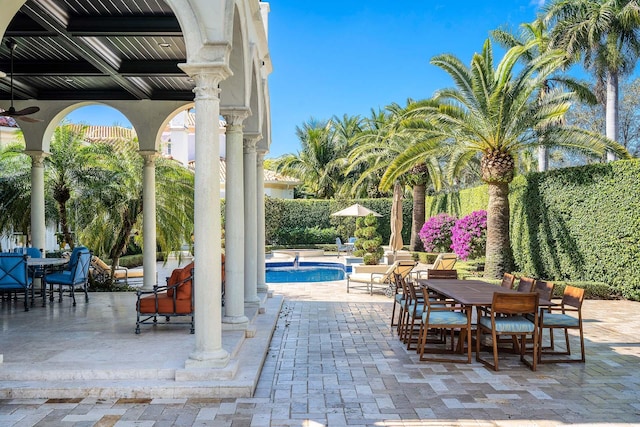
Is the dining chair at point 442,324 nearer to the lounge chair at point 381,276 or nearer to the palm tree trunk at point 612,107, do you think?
the lounge chair at point 381,276

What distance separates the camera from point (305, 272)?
21016 millimetres

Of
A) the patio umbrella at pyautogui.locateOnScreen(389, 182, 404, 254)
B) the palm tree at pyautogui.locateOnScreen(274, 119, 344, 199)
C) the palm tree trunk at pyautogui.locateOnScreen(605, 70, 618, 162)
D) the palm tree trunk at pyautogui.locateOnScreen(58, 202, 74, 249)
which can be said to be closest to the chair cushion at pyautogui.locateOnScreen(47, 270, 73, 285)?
the palm tree trunk at pyautogui.locateOnScreen(58, 202, 74, 249)

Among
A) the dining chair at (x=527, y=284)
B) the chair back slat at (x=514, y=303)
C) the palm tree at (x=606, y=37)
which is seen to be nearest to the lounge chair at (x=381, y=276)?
the dining chair at (x=527, y=284)

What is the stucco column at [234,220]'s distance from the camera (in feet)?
22.6

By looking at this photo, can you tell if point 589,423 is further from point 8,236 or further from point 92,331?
point 8,236

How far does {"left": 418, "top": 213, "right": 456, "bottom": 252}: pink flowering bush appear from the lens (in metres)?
21.0

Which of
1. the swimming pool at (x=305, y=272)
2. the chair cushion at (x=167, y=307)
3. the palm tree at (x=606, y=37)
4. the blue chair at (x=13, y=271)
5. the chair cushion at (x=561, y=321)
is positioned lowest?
the swimming pool at (x=305, y=272)

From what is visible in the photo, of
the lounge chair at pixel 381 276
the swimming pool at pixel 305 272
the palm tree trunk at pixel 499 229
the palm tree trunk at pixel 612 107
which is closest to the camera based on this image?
the lounge chair at pixel 381 276

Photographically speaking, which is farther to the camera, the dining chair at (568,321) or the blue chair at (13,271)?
the blue chair at (13,271)

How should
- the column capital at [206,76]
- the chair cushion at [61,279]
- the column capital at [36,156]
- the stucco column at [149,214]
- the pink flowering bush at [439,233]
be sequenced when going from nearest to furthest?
the column capital at [206,76], the chair cushion at [61,279], the column capital at [36,156], the stucco column at [149,214], the pink flowering bush at [439,233]

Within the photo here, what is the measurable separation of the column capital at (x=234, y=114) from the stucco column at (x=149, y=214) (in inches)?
182

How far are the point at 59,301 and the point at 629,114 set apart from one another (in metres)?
29.8

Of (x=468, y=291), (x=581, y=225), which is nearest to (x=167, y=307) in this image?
(x=468, y=291)

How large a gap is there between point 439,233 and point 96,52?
15.8m
